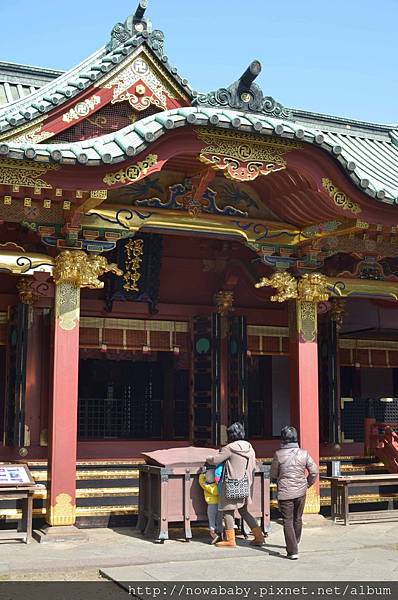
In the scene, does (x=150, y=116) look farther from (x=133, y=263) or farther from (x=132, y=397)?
(x=132, y=397)

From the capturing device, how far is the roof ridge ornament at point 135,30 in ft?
Result: 38.7

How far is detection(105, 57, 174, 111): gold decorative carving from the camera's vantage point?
37.4 feet

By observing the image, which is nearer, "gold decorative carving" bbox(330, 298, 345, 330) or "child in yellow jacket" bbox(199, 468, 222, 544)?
"child in yellow jacket" bbox(199, 468, 222, 544)

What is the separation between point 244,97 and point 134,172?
5.77 feet

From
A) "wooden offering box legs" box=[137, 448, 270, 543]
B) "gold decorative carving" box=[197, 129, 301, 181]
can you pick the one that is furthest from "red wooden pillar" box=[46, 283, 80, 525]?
"gold decorative carving" box=[197, 129, 301, 181]

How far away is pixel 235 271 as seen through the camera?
44.6 feet

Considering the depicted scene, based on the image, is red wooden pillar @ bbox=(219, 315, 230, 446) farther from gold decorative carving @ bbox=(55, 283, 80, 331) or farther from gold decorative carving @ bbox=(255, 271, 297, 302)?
gold decorative carving @ bbox=(55, 283, 80, 331)

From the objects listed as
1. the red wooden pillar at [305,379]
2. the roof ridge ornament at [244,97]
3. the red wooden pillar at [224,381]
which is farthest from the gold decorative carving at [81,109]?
the red wooden pillar at [224,381]

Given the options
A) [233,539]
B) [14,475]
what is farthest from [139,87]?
[233,539]

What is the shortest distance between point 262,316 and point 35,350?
438 cm

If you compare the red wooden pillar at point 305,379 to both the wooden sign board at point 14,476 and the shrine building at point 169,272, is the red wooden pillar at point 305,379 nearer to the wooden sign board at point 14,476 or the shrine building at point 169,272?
the shrine building at point 169,272

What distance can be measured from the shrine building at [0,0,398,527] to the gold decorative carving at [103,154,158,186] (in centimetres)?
2

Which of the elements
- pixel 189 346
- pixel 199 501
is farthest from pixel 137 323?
pixel 199 501

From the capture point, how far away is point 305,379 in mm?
11023
